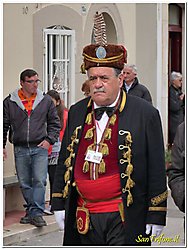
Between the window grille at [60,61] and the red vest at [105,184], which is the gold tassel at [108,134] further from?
the window grille at [60,61]

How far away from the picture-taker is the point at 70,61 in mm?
10430

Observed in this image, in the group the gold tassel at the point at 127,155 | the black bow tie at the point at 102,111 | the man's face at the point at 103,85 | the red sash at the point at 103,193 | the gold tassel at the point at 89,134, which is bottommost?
the red sash at the point at 103,193

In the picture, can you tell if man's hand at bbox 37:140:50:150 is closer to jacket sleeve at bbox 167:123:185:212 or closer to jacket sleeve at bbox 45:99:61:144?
jacket sleeve at bbox 45:99:61:144

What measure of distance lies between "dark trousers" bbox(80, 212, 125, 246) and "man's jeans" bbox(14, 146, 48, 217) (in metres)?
3.49

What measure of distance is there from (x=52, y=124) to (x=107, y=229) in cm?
366

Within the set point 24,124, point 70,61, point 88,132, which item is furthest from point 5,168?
point 88,132

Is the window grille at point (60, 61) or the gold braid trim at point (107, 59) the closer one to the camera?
the gold braid trim at point (107, 59)

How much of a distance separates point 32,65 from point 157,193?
4.87 m

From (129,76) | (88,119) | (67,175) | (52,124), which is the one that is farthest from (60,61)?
(67,175)

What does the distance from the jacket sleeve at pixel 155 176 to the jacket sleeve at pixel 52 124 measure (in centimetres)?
362

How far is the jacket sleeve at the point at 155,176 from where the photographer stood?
4910 millimetres

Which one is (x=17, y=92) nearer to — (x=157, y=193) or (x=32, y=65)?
(x=32, y=65)

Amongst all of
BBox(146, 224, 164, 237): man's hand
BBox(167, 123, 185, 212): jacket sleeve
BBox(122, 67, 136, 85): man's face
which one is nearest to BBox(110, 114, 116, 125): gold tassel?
BBox(167, 123, 185, 212): jacket sleeve

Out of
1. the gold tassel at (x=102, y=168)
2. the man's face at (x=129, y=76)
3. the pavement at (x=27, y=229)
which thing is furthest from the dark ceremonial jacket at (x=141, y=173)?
the man's face at (x=129, y=76)
